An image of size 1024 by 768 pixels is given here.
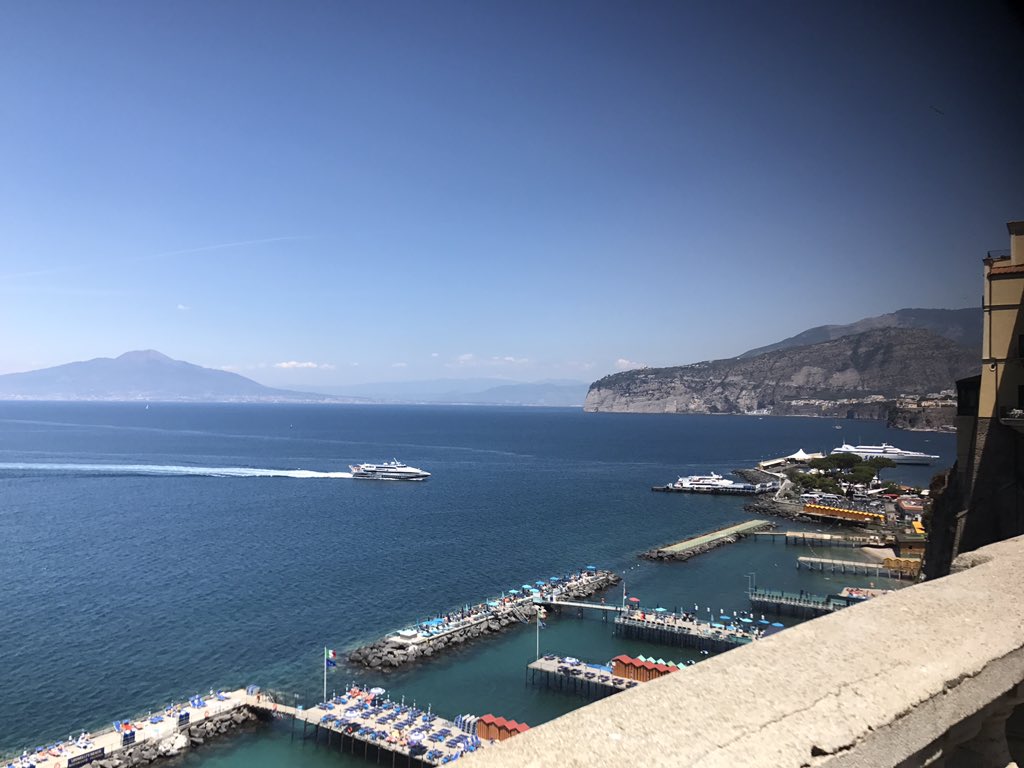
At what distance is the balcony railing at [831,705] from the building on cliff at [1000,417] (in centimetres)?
1448

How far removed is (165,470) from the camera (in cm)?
8012

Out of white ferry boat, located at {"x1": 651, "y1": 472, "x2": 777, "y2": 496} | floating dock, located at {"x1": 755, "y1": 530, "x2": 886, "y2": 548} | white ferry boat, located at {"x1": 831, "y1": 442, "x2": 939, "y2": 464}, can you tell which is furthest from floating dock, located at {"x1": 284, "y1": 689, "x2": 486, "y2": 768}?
white ferry boat, located at {"x1": 831, "y1": 442, "x2": 939, "y2": 464}

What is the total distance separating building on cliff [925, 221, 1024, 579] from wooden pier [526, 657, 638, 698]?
11008 mm

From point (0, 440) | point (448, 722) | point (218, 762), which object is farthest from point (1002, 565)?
point (0, 440)

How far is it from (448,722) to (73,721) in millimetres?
11268

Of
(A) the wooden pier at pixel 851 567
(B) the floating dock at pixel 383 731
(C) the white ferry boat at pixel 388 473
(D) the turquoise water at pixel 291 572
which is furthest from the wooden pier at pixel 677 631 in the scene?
(C) the white ferry boat at pixel 388 473

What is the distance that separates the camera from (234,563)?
132 feet

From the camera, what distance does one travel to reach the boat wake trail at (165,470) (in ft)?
255

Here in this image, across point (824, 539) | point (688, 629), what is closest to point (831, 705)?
point (688, 629)

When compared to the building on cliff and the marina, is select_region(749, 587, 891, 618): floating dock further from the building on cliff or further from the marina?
the building on cliff

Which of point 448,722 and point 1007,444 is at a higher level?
point 1007,444

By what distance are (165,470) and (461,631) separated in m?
65.0

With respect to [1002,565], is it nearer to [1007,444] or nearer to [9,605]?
[1007,444]

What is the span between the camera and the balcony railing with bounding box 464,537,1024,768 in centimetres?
205
